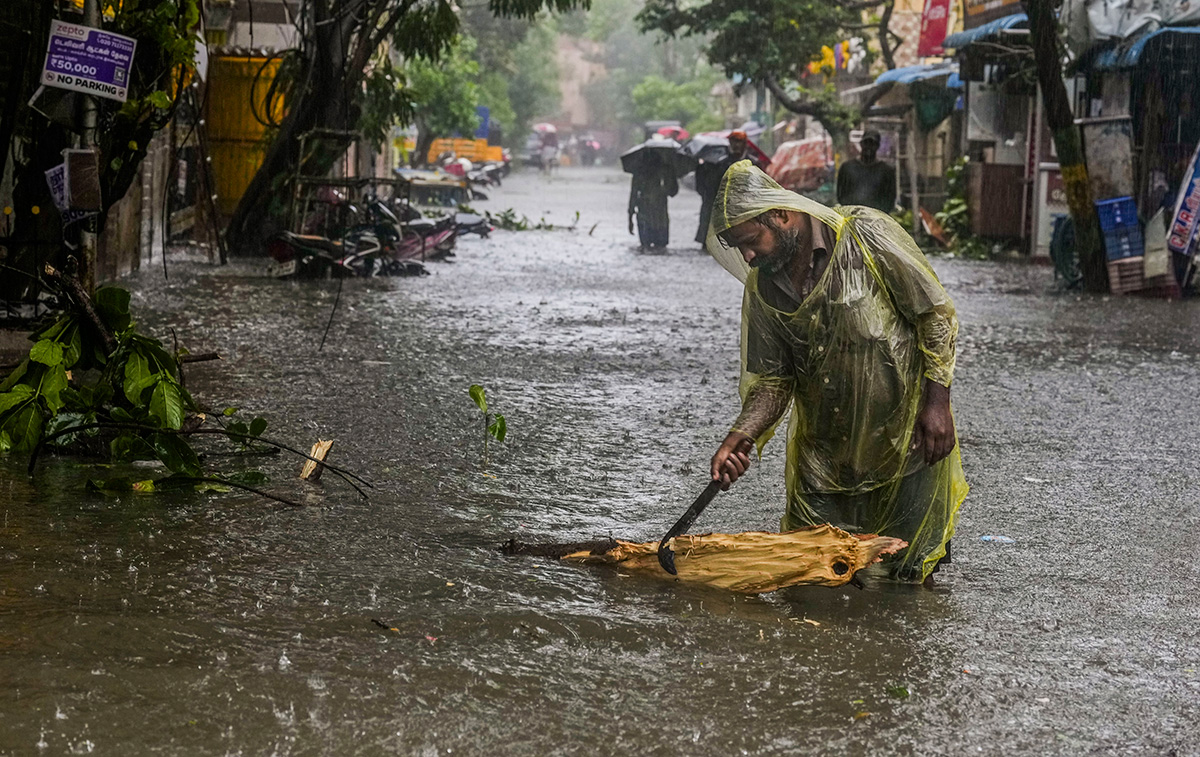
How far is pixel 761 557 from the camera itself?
4234mm

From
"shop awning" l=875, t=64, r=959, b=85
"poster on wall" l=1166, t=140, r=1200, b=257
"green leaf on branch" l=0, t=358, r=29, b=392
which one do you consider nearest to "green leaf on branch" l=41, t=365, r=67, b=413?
"green leaf on branch" l=0, t=358, r=29, b=392

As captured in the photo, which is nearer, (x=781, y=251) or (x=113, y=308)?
(x=781, y=251)

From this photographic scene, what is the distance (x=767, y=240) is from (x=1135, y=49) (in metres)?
12.1

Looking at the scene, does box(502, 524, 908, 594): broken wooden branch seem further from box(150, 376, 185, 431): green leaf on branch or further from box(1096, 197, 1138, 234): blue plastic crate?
box(1096, 197, 1138, 234): blue plastic crate

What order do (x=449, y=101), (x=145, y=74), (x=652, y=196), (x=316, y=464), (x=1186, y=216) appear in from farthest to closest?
(x=449, y=101) → (x=652, y=196) → (x=1186, y=216) → (x=145, y=74) → (x=316, y=464)

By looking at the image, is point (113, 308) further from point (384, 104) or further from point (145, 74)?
point (384, 104)

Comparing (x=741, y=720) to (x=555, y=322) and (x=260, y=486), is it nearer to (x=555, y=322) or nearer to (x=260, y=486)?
(x=260, y=486)

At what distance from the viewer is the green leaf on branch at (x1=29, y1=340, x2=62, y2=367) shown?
5.69 meters

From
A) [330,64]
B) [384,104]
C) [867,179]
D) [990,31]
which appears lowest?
[867,179]

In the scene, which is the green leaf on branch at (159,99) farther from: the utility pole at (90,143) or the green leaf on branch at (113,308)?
the green leaf on branch at (113,308)

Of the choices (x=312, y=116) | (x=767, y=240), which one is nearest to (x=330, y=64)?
(x=312, y=116)

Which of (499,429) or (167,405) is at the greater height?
(167,405)

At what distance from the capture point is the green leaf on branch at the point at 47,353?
5.69m

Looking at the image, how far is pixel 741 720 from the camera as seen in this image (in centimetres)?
334
